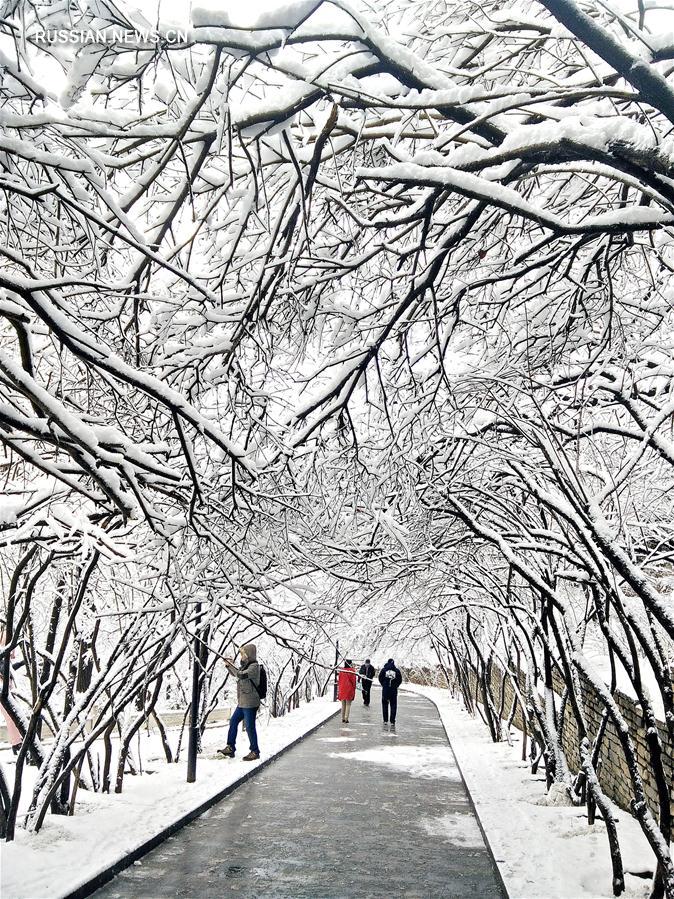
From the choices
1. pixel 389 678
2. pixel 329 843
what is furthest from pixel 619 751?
pixel 389 678

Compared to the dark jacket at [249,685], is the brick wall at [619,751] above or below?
below

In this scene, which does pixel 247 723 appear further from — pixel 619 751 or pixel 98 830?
pixel 619 751

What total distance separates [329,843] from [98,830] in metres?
2.42

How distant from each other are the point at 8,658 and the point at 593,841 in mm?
5887

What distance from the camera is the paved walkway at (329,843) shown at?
6.86 meters

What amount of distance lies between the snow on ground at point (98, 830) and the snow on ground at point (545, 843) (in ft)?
11.3

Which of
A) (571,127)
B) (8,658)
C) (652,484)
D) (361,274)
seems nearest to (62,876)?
(8,658)

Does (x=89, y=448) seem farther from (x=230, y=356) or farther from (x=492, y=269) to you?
(x=492, y=269)

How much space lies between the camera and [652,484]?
34.5ft

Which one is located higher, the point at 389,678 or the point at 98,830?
the point at 389,678

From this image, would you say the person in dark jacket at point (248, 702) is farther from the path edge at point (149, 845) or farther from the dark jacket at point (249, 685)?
the path edge at point (149, 845)

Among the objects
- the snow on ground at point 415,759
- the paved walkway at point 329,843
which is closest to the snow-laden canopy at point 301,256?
the paved walkway at point 329,843

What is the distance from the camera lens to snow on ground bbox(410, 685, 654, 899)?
6484 millimetres

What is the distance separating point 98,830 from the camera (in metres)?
8.05
